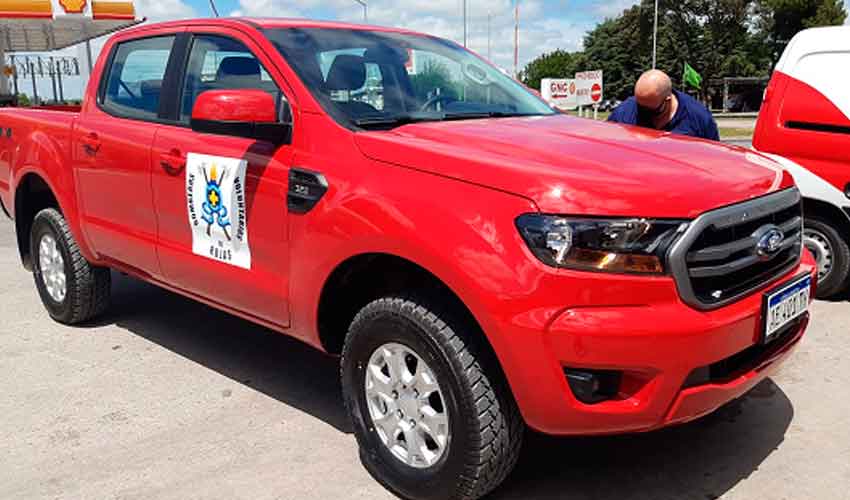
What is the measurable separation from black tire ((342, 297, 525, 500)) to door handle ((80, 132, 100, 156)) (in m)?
2.26

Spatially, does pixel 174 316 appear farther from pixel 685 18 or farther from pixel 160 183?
pixel 685 18

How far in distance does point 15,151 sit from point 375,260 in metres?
3.32

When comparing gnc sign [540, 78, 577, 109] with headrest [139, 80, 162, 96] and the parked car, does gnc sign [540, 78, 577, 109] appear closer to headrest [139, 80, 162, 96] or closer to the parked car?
the parked car

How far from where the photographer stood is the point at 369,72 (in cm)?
341

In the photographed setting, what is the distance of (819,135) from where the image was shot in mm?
5211

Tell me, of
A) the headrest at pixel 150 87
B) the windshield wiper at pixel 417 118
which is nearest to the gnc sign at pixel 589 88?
the headrest at pixel 150 87

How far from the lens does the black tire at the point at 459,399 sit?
8.36ft

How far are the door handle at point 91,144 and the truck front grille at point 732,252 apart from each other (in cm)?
324

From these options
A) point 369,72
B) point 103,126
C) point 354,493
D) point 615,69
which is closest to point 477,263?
point 354,493

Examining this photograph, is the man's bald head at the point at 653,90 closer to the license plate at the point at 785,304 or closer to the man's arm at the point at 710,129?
the man's arm at the point at 710,129

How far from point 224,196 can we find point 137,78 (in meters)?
1.33

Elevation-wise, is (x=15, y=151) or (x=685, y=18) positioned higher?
(x=685, y=18)

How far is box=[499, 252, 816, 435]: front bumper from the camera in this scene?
91.3 inches

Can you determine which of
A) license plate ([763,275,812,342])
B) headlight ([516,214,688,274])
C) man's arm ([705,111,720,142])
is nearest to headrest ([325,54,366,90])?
headlight ([516,214,688,274])
